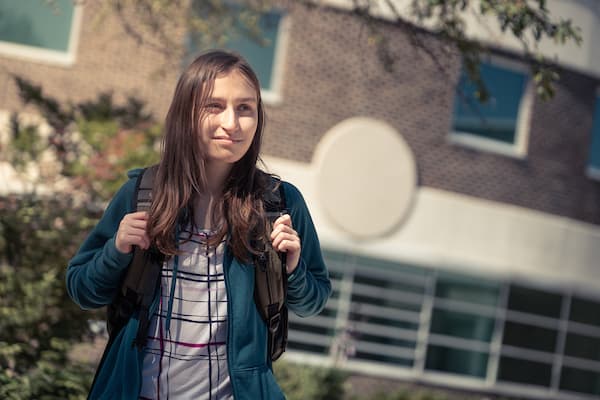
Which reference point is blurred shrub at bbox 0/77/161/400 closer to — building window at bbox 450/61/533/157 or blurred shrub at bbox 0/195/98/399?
blurred shrub at bbox 0/195/98/399

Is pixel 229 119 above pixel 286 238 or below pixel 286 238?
above

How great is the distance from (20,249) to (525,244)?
13.8 meters

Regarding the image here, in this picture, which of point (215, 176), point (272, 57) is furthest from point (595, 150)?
point (215, 176)

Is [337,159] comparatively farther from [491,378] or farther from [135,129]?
[135,129]

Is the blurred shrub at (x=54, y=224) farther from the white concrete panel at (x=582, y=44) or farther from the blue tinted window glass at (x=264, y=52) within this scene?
the white concrete panel at (x=582, y=44)

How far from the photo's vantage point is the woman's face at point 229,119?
2916 mm

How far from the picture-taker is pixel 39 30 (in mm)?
16219

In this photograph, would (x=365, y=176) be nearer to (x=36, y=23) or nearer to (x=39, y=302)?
(x=36, y=23)

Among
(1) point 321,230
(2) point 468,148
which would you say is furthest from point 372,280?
(2) point 468,148

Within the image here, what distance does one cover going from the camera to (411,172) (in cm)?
1830

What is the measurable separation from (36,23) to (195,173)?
1402 cm

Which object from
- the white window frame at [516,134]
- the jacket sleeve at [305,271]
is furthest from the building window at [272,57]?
the jacket sleeve at [305,271]

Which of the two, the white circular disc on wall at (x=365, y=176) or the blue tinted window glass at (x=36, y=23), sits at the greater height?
the blue tinted window glass at (x=36, y=23)

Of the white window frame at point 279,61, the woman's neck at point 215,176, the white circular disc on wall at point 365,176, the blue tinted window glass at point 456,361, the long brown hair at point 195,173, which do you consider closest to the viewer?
the long brown hair at point 195,173
